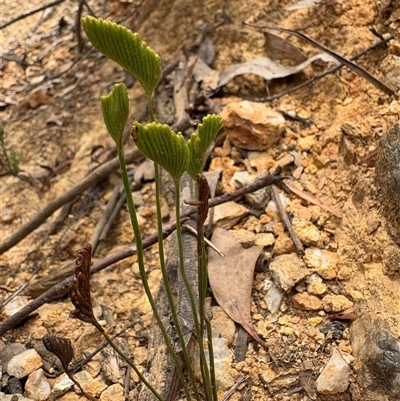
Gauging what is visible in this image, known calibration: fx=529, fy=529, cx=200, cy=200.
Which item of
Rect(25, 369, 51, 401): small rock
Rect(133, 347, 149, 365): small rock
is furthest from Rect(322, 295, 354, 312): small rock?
Rect(25, 369, 51, 401): small rock

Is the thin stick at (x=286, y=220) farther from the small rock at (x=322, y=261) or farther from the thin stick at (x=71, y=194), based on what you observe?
the thin stick at (x=71, y=194)

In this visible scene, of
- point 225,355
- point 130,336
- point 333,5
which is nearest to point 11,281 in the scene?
point 130,336

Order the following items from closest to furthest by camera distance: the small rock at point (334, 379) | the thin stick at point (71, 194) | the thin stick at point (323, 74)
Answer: the small rock at point (334, 379), the thin stick at point (323, 74), the thin stick at point (71, 194)

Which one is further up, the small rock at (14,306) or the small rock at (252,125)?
the small rock at (252,125)

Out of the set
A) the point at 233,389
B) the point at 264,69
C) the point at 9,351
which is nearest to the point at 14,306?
the point at 9,351

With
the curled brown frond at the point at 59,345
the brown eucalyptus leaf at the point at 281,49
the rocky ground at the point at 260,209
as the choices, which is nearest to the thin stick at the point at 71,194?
the rocky ground at the point at 260,209

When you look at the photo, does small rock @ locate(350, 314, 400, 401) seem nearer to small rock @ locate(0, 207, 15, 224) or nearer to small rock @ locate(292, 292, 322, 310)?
small rock @ locate(292, 292, 322, 310)
